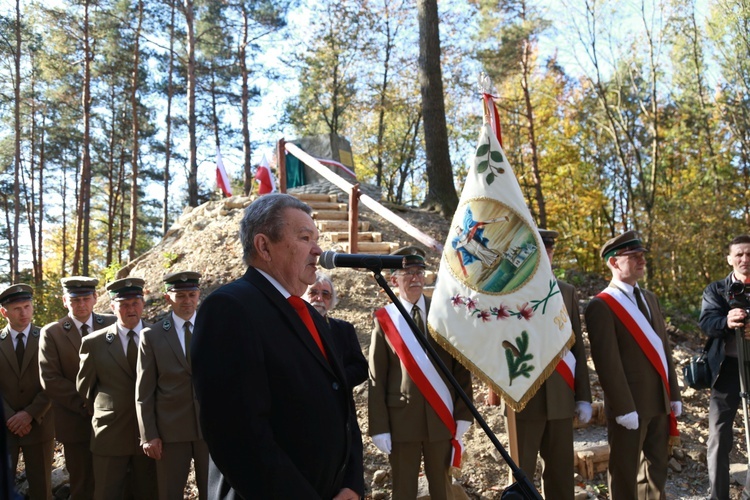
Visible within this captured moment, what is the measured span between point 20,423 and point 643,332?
4.92 m

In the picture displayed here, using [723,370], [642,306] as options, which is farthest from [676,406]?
[642,306]

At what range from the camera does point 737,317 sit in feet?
15.3

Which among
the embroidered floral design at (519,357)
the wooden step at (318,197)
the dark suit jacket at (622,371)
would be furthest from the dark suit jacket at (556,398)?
the wooden step at (318,197)

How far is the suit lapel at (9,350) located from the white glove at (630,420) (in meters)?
4.80

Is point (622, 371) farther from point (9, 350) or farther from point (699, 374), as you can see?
point (9, 350)

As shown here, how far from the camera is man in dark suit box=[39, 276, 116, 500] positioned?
4.89m

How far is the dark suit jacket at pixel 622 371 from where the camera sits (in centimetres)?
442

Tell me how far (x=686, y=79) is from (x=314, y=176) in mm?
13993

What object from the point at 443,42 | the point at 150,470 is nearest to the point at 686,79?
the point at 443,42

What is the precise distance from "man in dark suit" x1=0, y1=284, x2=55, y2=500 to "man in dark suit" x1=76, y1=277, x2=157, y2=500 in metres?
0.71

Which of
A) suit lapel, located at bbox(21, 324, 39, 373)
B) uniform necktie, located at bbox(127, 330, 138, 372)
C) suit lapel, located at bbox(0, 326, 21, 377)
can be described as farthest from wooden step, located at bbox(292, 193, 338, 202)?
uniform necktie, located at bbox(127, 330, 138, 372)

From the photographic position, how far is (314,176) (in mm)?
15086

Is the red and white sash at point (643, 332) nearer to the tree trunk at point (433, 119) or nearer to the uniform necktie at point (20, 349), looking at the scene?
the uniform necktie at point (20, 349)

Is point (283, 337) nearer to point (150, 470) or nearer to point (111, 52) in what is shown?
point (150, 470)
